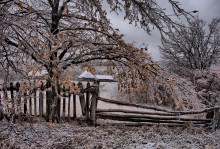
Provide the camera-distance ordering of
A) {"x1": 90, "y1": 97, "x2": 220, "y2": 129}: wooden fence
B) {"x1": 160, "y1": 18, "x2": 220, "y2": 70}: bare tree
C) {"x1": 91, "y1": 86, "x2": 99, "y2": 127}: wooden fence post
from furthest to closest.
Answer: {"x1": 160, "y1": 18, "x2": 220, "y2": 70}: bare tree
{"x1": 90, "y1": 97, "x2": 220, "y2": 129}: wooden fence
{"x1": 91, "y1": 86, "x2": 99, "y2": 127}: wooden fence post

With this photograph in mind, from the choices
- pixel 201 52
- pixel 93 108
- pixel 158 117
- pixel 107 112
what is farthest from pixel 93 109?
pixel 201 52

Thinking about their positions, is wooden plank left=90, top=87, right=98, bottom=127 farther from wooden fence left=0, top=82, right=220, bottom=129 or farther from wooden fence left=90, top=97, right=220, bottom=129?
wooden fence left=90, top=97, right=220, bottom=129

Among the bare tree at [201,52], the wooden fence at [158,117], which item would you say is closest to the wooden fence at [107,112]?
the wooden fence at [158,117]

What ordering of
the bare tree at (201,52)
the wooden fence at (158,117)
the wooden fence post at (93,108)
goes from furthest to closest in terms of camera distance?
the bare tree at (201,52)
the wooden fence at (158,117)
the wooden fence post at (93,108)

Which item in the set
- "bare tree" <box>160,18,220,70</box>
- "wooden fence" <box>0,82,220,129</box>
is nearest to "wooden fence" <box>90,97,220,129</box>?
"wooden fence" <box>0,82,220,129</box>

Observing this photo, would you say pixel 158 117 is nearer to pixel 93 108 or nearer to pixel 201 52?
pixel 93 108

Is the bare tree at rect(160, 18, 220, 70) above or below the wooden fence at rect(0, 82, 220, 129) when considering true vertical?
above

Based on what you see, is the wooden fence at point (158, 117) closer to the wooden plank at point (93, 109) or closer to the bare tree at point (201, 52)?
the wooden plank at point (93, 109)

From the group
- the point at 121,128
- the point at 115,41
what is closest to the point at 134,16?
the point at 115,41

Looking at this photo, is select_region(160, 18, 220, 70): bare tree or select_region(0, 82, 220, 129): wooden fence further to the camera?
select_region(160, 18, 220, 70): bare tree

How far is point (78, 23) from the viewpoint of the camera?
7.07 metres

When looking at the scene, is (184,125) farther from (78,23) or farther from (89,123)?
(78,23)

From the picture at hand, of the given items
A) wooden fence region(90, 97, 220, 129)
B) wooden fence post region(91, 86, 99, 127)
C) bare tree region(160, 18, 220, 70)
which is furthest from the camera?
bare tree region(160, 18, 220, 70)

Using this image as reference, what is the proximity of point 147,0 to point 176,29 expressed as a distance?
0.97m
